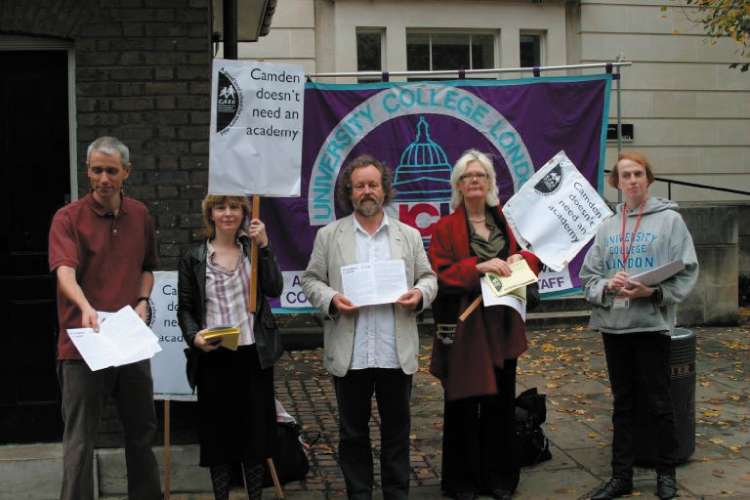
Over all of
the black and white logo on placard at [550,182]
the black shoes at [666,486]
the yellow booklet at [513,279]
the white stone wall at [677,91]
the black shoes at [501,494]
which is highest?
the white stone wall at [677,91]

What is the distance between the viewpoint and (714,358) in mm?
9234

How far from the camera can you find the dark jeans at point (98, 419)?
14.0 feet

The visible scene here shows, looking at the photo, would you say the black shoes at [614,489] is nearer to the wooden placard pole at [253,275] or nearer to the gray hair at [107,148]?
the wooden placard pole at [253,275]

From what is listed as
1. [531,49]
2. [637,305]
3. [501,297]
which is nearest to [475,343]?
[501,297]

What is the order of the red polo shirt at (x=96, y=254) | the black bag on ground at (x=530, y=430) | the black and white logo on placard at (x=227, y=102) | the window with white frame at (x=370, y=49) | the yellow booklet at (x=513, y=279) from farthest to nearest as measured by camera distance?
the window with white frame at (x=370, y=49) → the black bag on ground at (x=530, y=430) → the yellow booklet at (x=513, y=279) → the black and white logo on placard at (x=227, y=102) → the red polo shirt at (x=96, y=254)

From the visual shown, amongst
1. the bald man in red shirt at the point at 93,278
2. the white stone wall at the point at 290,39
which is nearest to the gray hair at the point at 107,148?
the bald man in red shirt at the point at 93,278

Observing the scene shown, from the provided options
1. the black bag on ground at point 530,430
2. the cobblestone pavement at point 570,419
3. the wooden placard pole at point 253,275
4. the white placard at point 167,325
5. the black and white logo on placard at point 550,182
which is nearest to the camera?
the wooden placard pole at point 253,275

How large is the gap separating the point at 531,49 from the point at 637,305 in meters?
10.2

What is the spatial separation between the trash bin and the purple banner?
213 cm

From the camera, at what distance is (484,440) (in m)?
5.12

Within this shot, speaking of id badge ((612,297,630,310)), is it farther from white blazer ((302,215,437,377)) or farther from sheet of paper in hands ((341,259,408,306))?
sheet of paper in hands ((341,259,408,306))

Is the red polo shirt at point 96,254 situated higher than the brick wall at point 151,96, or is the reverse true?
the brick wall at point 151,96

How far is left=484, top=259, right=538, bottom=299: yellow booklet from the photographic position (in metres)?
4.79

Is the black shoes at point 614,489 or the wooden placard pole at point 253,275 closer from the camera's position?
the wooden placard pole at point 253,275
